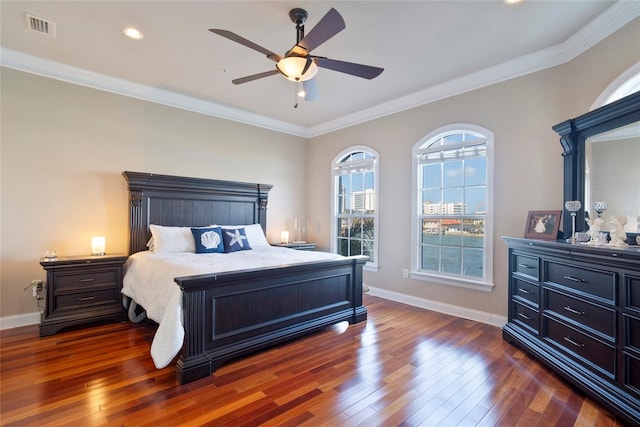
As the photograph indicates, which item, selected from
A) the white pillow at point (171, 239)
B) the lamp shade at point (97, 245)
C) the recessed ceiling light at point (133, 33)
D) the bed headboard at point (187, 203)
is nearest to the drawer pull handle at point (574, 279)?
the white pillow at point (171, 239)

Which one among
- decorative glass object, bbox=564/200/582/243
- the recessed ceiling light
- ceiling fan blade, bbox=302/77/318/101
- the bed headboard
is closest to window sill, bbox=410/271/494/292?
decorative glass object, bbox=564/200/582/243

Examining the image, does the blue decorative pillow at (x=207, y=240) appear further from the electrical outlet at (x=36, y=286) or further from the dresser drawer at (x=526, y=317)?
the dresser drawer at (x=526, y=317)

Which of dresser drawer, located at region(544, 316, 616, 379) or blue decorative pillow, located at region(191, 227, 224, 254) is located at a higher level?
blue decorative pillow, located at region(191, 227, 224, 254)

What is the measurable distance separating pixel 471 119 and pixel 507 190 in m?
0.97

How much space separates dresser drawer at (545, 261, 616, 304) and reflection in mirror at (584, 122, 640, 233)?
52 centimetres

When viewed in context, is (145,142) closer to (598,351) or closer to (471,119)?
(471,119)

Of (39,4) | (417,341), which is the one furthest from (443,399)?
(39,4)

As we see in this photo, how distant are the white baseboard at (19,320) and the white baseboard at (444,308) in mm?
4186

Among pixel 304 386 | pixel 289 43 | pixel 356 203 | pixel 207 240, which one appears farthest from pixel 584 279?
pixel 207 240

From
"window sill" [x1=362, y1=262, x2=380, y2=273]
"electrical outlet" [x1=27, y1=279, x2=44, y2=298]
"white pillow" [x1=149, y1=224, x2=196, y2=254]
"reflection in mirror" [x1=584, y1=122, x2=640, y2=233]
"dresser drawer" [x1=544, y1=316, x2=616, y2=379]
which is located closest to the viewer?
"dresser drawer" [x1=544, y1=316, x2=616, y2=379]

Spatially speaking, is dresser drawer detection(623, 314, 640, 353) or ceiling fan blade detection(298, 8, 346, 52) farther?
ceiling fan blade detection(298, 8, 346, 52)

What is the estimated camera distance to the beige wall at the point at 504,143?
2.81 m

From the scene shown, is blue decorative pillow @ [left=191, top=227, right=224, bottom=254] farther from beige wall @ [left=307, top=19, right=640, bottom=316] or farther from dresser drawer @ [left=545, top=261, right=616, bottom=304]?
dresser drawer @ [left=545, top=261, right=616, bottom=304]

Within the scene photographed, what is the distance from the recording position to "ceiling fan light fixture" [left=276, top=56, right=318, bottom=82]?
2.40 m
